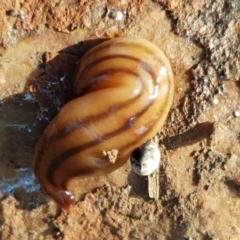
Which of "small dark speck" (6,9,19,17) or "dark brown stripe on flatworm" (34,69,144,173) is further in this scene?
"small dark speck" (6,9,19,17)

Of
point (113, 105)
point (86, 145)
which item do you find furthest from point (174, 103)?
point (86, 145)

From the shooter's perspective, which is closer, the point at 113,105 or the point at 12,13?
the point at 113,105

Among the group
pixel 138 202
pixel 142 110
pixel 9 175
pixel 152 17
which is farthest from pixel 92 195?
pixel 152 17

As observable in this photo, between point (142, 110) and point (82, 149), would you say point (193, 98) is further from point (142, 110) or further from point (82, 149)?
point (82, 149)

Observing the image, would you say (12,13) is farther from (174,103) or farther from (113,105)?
(174,103)

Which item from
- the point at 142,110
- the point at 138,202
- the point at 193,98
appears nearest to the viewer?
the point at 142,110

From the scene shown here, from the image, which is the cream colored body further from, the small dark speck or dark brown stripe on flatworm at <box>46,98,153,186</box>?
the small dark speck

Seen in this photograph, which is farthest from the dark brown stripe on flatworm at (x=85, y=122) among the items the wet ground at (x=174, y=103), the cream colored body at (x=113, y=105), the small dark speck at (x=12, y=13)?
the small dark speck at (x=12, y=13)

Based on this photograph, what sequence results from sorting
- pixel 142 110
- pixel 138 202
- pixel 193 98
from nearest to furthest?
1. pixel 142 110
2. pixel 193 98
3. pixel 138 202

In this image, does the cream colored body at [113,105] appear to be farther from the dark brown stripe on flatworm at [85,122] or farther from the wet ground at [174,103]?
the wet ground at [174,103]

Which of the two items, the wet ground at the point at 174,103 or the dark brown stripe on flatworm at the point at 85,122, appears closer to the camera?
the dark brown stripe on flatworm at the point at 85,122

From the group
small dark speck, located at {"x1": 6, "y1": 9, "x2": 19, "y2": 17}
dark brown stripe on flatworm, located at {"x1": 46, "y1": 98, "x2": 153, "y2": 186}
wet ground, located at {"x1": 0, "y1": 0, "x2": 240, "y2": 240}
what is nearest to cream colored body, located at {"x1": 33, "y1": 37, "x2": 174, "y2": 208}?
dark brown stripe on flatworm, located at {"x1": 46, "y1": 98, "x2": 153, "y2": 186}
